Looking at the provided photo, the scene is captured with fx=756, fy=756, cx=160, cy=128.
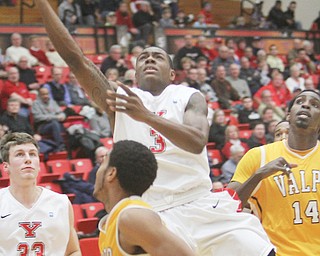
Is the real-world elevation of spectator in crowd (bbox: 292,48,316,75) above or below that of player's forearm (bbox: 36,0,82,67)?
below

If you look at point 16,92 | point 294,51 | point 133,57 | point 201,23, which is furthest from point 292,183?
point 294,51

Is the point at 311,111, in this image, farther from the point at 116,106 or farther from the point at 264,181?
the point at 116,106

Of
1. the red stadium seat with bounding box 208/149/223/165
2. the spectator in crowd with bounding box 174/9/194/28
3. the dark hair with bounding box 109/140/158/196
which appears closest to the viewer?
the dark hair with bounding box 109/140/158/196

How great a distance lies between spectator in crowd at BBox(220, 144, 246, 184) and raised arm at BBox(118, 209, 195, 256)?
22.0 ft

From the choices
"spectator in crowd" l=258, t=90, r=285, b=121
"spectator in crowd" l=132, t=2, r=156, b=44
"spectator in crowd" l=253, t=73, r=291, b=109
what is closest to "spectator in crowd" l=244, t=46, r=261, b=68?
"spectator in crowd" l=253, t=73, r=291, b=109

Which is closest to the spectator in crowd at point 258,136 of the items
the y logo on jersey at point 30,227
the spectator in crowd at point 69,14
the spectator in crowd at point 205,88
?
the spectator in crowd at point 205,88

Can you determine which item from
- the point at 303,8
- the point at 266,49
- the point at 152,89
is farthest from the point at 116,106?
the point at 303,8

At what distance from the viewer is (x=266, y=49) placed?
1716 centimetres

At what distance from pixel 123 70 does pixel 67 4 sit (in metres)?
2.63

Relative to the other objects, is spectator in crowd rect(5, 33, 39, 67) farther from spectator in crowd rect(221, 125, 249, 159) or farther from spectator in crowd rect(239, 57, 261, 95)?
spectator in crowd rect(239, 57, 261, 95)

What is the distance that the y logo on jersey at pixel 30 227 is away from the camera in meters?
4.57

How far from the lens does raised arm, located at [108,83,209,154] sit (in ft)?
11.0

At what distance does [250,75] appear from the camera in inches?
568

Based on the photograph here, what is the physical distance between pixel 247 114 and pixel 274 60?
3939 mm
